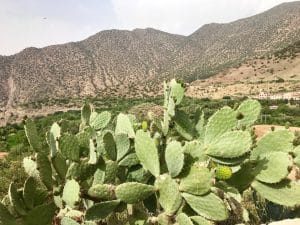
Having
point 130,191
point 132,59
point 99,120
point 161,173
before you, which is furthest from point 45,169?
point 132,59

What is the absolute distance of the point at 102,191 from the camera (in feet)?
8.79

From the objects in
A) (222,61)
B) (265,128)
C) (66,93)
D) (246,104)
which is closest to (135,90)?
(66,93)

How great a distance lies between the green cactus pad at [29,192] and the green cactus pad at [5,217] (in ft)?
0.34

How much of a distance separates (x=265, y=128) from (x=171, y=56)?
306 feet

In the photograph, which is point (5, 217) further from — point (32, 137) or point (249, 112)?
point (249, 112)

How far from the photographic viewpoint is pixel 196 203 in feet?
8.76

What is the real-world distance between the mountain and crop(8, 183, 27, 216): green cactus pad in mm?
81295

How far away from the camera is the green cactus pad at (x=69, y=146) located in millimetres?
2740

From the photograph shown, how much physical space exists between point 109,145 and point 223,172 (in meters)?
0.63

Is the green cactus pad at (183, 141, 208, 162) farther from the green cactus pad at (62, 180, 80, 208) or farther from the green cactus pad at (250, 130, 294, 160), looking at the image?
the green cactus pad at (62, 180, 80, 208)

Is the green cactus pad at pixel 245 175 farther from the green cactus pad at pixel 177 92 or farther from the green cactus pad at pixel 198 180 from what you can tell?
the green cactus pad at pixel 177 92

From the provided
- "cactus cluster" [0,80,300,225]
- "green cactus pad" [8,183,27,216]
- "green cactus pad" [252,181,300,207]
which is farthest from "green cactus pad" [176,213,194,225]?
"green cactus pad" [8,183,27,216]

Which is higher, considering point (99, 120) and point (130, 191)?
point (99, 120)

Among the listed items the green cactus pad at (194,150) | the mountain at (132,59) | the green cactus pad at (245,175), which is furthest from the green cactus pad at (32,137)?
the mountain at (132,59)
